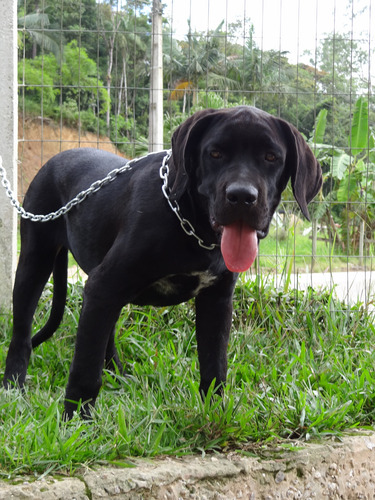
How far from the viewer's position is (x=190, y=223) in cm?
279

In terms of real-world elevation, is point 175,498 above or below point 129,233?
below

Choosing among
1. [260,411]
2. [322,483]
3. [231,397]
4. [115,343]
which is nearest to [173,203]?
[231,397]

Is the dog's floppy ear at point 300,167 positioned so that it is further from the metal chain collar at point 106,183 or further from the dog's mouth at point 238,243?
the metal chain collar at point 106,183

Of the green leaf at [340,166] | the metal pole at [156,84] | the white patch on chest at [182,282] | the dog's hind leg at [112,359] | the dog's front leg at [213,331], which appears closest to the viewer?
the white patch on chest at [182,282]

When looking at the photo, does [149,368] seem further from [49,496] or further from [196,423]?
[49,496]

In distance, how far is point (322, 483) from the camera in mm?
2934

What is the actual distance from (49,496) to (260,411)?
1.18m

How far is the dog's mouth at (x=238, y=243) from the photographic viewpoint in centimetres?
263

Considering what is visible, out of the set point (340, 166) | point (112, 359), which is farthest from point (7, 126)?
point (340, 166)

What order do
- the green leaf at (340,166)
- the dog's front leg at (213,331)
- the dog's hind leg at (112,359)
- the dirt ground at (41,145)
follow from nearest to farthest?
the dog's front leg at (213,331)
the dog's hind leg at (112,359)
the dirt ground at (41,145)
the green leaf at (340,166)

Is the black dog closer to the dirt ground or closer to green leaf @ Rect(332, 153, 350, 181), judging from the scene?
the dirt ground

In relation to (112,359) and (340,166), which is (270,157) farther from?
(340,166)

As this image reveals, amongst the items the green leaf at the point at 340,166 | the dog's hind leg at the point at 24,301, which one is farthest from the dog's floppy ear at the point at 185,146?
the green leaf at the point at 340,166

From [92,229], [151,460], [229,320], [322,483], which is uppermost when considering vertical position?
[92,229]
